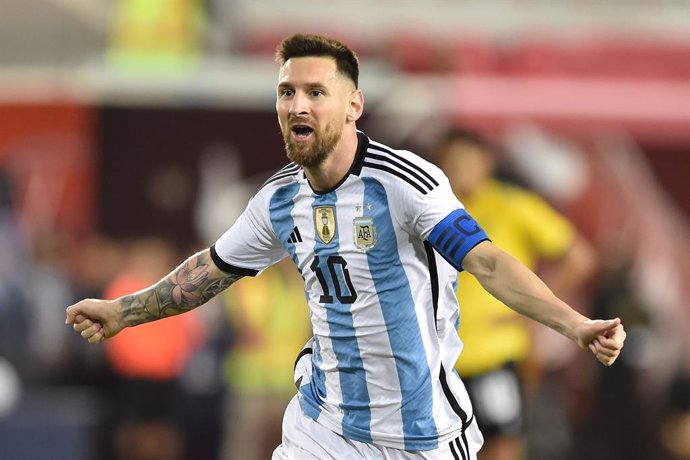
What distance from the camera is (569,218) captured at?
10867 millimetres

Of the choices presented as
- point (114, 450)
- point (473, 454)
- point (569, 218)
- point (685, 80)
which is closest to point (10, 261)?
point (114, 450)

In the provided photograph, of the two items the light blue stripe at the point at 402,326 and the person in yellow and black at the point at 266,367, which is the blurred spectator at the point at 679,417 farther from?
the light blue stripe at the point at 402,326

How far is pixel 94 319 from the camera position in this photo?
5160 millimetres

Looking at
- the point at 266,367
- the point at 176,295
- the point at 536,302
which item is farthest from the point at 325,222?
the point at 266,367

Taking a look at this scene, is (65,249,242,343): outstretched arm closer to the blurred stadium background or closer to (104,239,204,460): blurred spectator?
the blurred stadium background

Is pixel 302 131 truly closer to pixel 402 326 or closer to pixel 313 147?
pixel 313 147

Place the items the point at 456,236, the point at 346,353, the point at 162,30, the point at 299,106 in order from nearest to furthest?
1. the point at 456,236
2. the point at 299,106
3. the point at 346,353
4. the point at 162,30

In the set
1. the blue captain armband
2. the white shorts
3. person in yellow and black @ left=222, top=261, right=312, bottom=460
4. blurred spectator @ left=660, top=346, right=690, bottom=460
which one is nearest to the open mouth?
the blue captain armband

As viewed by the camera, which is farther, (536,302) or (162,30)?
(162,30)

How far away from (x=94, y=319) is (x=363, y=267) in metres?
1.15

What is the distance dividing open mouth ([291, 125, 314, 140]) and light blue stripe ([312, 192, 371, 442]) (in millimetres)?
260

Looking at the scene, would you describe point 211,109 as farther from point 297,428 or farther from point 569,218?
point 297,428

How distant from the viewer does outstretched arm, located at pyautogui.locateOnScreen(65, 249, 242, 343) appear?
203 inches

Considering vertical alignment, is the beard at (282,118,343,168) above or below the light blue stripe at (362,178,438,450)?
above
